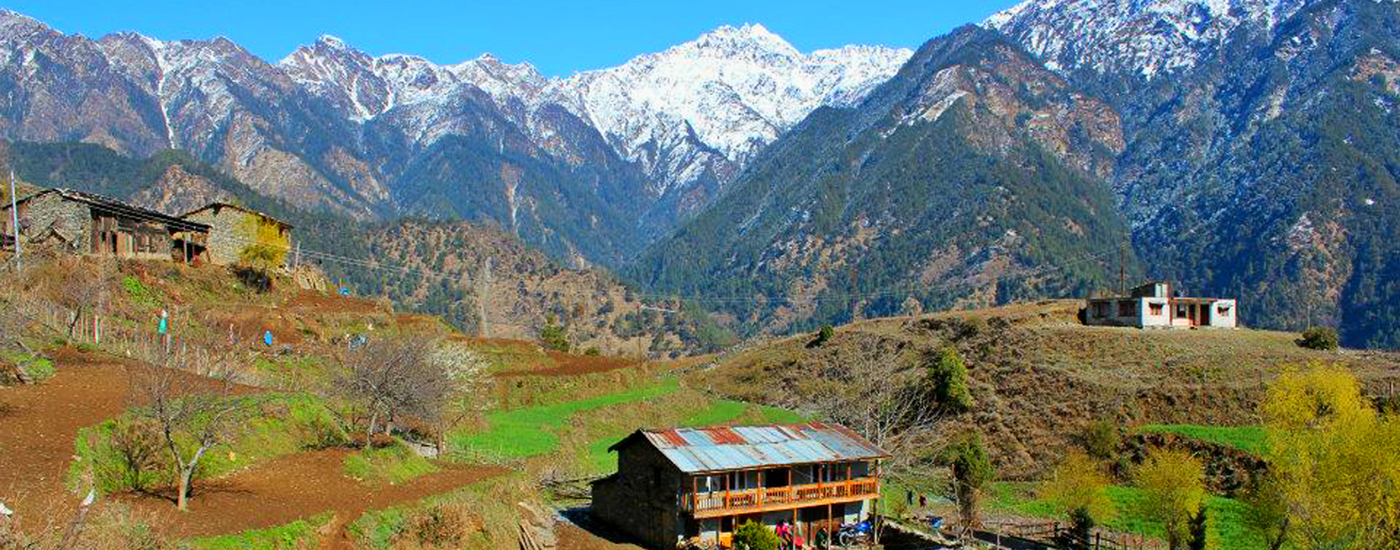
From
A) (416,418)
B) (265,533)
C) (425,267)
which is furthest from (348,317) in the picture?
(425,267)

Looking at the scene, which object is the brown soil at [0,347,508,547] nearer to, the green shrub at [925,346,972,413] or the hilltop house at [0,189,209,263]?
the hilltop house at [0,189,209,263]

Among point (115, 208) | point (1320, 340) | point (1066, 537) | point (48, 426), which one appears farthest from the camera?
point (1320, 340)

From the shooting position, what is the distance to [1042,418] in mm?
69062

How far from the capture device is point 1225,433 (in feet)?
198

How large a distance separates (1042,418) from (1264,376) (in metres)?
14.1

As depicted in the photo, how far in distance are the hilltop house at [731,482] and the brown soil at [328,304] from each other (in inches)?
975

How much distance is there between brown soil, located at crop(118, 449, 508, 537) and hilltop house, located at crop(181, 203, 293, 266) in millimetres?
37972

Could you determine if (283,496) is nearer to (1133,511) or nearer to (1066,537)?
(1066,537)

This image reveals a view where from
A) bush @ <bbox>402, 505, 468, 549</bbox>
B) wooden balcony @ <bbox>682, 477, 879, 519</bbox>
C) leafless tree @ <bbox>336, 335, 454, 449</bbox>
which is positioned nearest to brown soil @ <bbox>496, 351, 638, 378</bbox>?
leafless tree @ <bbox>336, 335, 454, 449</bbox>

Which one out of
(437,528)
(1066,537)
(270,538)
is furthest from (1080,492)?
(270,538)

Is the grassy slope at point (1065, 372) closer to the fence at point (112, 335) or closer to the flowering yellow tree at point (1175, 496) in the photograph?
the flowering yellow tree at point (1175, 496)

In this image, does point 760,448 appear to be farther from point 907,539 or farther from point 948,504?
point 948,504

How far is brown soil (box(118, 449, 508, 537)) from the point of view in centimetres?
2345

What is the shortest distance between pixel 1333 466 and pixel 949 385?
34.7 meters
